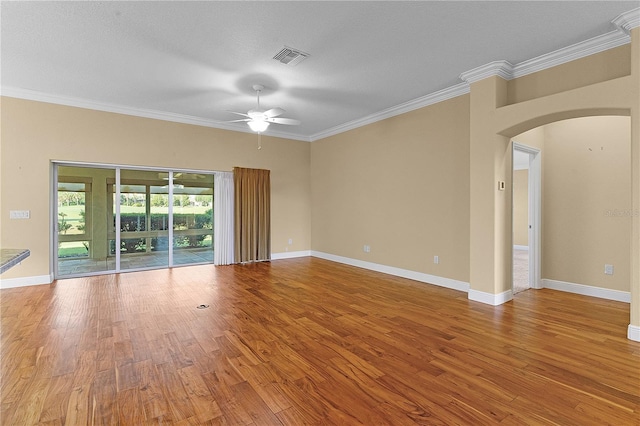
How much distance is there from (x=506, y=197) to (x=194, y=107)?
18.0 ft

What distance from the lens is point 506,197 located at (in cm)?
411

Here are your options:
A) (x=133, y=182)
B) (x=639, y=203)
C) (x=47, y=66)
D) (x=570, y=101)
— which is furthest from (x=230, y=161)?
(x=639, y=203)

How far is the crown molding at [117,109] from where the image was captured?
4789 millimetres

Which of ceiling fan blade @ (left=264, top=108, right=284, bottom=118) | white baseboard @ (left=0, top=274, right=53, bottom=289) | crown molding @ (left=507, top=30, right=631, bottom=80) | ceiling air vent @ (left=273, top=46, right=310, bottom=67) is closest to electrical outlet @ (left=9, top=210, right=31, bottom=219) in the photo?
white baseboard @ (left=0, top=274, right=53, bottom=289)

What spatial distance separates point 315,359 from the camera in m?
2.50

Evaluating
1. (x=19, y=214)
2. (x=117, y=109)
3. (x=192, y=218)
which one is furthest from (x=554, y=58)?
(x=19, y=214)

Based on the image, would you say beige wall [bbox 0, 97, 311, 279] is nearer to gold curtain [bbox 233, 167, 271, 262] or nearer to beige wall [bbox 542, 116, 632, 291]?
gold curtain [bbox 233, 167, 271, 262]

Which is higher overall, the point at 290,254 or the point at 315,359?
the point at 290,254

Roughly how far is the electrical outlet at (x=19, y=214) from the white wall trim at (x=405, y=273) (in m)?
5.72

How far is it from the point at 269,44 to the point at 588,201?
4929mm

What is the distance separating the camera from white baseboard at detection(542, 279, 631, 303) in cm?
397

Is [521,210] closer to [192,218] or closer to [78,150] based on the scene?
[192,218]

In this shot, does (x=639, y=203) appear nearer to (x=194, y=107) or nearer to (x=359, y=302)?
(x=359, y=302)

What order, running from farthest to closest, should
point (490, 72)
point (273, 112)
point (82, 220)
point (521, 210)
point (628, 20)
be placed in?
point (521, 210) → point (82, 220) → point (273, 112) → point (490, 72) → point (628, 20)
